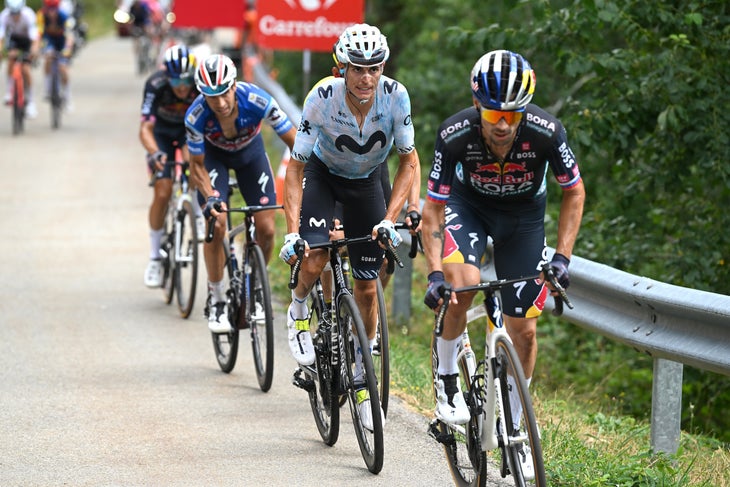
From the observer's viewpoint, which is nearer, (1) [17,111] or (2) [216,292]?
(2) [216,292]

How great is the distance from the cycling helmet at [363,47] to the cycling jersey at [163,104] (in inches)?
157

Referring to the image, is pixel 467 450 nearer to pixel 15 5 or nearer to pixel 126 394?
pixel 126 394

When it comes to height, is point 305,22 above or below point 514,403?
above

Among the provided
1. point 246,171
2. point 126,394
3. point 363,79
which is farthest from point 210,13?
point 363,79

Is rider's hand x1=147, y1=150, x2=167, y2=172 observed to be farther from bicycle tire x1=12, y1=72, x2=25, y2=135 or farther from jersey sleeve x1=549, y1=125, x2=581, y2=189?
bicycle tire x1=12, y1=72, x2=25, y2=135

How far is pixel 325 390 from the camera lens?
274 inches

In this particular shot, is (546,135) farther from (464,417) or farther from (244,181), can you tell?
(244,181)

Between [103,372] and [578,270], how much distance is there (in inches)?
139

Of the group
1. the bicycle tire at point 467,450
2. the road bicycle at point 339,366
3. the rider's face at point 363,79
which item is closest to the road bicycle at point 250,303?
the road bicycle at point 339,366

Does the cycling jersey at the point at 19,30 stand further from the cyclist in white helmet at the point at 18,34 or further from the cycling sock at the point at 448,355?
the cycling sock at the point at 448,355

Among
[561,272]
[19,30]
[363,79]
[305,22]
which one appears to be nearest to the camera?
[561,272]

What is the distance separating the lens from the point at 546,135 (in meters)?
5.71

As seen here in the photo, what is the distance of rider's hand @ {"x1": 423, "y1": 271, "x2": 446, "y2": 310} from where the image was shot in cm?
548

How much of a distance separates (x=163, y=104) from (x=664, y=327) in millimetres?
5593
